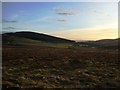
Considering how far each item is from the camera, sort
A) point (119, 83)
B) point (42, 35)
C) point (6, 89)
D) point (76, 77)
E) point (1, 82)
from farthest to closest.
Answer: point (42, 35), point (76, 77), point (119, 83), point (1, 82), point (6, 89)

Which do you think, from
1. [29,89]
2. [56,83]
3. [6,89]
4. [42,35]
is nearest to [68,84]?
[56,83]

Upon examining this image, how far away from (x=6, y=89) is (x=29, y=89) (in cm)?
188

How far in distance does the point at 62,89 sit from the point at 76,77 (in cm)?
648

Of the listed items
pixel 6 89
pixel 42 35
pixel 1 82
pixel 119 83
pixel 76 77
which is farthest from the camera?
pixel 42 35

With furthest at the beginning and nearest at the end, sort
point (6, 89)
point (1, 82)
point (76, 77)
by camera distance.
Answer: point (76, 77) < point (1, 82) < point (6, 89)

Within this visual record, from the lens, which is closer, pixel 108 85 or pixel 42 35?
pixel 108 85

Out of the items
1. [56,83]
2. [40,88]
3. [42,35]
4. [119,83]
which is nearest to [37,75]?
[56,83]

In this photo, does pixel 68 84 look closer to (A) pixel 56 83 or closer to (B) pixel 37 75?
(A) pixel 56 83

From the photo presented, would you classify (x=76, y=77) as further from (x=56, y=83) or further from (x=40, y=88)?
(x=40, y=88)

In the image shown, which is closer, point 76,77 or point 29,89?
point 29,89

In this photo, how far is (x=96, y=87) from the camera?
21453 millimetres

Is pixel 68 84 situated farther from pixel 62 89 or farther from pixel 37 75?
pixel 37 75

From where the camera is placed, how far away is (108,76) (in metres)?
27.4

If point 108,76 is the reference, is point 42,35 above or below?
above
